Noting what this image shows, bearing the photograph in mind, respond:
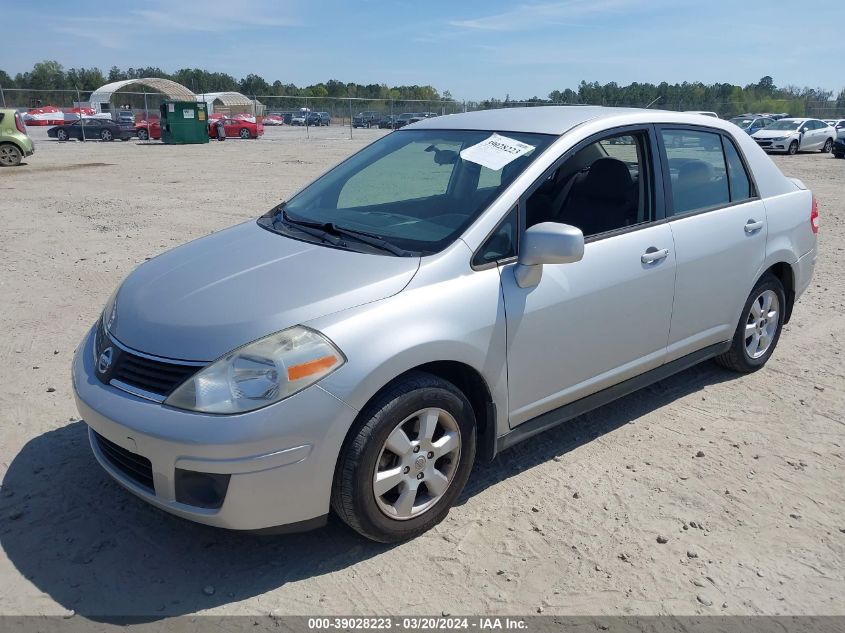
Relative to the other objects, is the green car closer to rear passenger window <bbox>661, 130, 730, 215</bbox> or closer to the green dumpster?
the green dumpster

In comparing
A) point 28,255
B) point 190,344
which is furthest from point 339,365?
point 28,255

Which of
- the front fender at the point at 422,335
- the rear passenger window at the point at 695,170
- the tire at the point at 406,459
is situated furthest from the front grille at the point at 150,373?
the rear passenger window at the point at 695,170

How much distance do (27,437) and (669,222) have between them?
383cm

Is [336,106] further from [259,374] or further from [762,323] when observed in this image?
[259,374]

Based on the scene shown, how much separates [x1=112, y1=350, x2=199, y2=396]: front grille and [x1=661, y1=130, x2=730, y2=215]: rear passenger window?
287cm

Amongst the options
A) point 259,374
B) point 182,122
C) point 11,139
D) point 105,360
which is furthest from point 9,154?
point 259,374

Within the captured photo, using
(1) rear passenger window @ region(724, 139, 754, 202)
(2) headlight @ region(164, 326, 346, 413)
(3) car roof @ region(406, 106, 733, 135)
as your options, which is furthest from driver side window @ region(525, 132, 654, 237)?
(2) headlight @ region(164, 326, 346, 413)

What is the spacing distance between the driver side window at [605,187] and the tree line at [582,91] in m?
18.6

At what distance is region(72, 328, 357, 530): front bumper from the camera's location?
253 cm

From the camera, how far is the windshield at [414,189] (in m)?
3.34

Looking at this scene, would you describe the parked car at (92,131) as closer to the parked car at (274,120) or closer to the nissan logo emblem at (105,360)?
the parked car at (274,120)

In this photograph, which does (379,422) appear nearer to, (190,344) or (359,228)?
(190,344)

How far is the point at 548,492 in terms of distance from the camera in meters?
3.46

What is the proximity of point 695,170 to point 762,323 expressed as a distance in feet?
4.33
